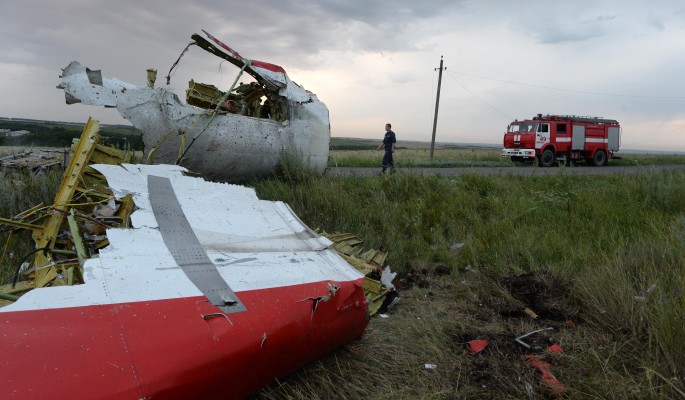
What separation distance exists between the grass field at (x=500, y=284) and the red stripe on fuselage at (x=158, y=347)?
444 mm

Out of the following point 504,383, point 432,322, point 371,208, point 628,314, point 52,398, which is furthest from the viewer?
point 371,208

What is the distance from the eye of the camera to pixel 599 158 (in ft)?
82.3

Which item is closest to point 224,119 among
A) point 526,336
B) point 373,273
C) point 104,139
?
point 104,139

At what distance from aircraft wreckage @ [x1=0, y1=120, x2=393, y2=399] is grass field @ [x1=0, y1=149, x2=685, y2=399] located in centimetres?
49

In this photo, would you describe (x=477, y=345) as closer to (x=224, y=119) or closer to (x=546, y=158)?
(x=224, y=119)

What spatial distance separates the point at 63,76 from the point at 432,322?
5.24 meters

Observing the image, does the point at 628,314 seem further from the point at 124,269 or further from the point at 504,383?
the point at 124,269

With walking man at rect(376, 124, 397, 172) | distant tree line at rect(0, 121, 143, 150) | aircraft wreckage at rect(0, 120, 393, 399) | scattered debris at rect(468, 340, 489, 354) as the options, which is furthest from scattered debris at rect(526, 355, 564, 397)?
walking man at rect(376, 124, 397, 172)

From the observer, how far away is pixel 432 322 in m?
4.03

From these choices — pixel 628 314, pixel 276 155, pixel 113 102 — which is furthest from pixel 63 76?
pixel 628 314

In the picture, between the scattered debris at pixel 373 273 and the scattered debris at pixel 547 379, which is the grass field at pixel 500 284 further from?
the scattered debris at pixel 373 273

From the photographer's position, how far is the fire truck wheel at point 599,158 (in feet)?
81.5

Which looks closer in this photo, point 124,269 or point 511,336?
point 124,269

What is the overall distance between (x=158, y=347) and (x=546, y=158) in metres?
23.1
